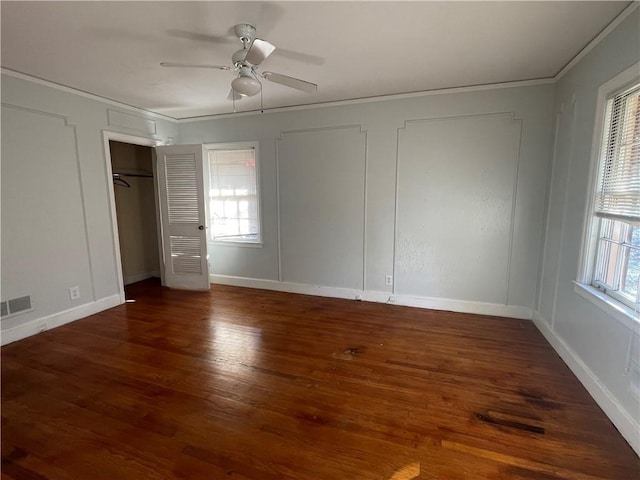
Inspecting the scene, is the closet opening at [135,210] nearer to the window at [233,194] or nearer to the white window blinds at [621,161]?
the window at [233,194]

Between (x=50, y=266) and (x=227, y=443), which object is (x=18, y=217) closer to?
(x=50, y=266)

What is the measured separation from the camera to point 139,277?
5.06 metres

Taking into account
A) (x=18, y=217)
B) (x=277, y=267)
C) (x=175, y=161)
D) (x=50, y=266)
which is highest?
(x=175, y=161)

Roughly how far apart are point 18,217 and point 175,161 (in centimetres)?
187

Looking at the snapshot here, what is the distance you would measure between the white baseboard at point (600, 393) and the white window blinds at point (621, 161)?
1.09 metres

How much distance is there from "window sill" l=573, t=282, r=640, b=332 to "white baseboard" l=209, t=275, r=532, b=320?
1089 mm

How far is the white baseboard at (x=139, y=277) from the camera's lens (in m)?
4.86

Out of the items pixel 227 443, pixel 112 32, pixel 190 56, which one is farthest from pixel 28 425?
pixel 190 56

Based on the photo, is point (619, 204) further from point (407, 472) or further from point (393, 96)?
point (393, 96)

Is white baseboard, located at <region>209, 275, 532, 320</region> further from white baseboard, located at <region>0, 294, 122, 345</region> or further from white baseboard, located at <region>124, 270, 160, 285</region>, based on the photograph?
white baseboard, located at <region>0, 294, 122, 345</region>

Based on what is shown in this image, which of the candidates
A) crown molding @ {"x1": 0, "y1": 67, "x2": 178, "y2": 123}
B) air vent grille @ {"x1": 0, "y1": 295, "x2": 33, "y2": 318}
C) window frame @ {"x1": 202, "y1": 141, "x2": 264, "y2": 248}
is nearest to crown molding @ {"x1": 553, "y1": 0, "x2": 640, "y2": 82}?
window frame @ {"x1": 202, "y1": 141, "x2": 264, "y2": 248}

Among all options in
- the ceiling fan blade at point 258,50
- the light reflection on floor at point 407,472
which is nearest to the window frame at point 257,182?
the ceiling fan blade at point 258,50

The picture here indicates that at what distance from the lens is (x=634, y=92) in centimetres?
190

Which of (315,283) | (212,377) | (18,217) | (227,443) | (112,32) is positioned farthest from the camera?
(315,283)
